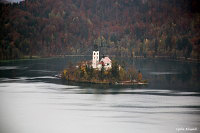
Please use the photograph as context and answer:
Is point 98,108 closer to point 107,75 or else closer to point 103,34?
point 107,75

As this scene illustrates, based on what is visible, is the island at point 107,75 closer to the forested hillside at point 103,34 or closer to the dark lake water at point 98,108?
the dark lake water at point 98,108

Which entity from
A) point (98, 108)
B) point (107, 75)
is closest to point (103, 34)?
point (107, 75)

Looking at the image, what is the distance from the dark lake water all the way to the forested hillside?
6659cm

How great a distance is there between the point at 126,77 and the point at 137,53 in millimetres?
85882

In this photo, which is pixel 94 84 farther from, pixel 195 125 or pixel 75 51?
pixel 75 51

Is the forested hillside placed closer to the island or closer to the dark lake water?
the island

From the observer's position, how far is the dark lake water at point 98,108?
32.3 m

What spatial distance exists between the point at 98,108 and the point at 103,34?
500 ft

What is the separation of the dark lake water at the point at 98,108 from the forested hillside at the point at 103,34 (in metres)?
66.6

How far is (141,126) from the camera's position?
32.2 metres

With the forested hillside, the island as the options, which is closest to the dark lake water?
the island

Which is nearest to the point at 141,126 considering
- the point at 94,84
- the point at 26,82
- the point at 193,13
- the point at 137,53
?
the point at 94,84

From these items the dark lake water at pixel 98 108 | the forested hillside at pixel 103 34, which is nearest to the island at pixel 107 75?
the dark lake water at pixel 98 108

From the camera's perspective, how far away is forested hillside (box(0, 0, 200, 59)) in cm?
13288
